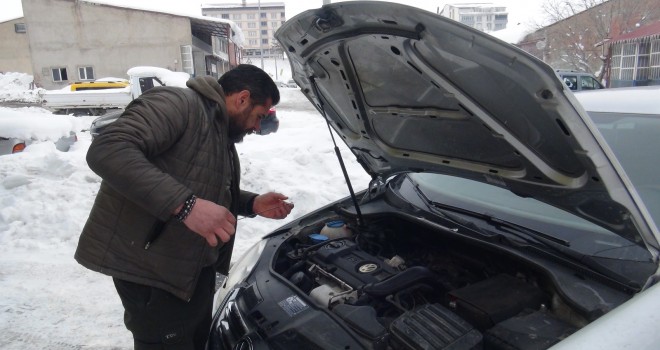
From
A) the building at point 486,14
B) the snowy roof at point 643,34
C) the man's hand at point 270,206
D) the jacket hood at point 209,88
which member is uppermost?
the building at point 486,14

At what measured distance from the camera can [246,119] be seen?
1994 millimetres

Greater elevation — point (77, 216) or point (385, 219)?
point (385, 219)

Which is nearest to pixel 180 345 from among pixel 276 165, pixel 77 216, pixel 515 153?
pixel 515 153

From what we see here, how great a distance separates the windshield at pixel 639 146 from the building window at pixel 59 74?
107 ft

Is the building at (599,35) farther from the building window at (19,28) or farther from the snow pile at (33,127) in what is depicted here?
the building window at (19,28)

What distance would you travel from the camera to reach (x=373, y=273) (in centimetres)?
200

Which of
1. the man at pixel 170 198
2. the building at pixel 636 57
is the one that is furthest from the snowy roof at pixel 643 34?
the man at pixel 170 198

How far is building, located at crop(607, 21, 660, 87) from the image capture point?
20816mm

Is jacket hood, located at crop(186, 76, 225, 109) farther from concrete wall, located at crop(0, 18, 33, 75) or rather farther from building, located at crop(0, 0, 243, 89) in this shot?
concrete wall, located at crop(0, 18, 33, 75)

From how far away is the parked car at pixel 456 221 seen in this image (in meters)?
1.44

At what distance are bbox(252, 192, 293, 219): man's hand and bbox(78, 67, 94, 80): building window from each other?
30.7 m

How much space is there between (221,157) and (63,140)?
7.52m

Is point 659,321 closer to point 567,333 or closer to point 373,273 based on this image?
point 567,333

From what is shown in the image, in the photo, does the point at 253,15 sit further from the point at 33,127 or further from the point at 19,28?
the point at 33,127
